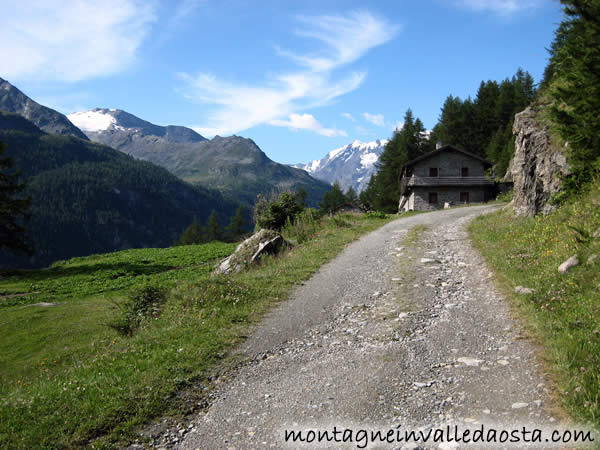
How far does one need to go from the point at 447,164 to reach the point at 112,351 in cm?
5139

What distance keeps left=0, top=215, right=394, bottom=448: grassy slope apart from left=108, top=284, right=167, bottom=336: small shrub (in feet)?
1.27

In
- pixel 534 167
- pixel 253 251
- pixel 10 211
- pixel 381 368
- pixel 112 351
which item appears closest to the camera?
pixel 381 368

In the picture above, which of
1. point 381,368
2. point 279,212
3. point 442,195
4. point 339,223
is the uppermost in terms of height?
point 442,195

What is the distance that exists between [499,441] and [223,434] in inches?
121

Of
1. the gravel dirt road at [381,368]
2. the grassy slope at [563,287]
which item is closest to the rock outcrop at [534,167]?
the grassy slope at [563,287]

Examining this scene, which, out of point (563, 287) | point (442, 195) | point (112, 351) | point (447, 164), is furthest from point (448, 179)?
point (112, 351)

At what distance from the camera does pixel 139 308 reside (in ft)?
37.2

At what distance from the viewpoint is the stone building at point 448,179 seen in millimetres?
50969

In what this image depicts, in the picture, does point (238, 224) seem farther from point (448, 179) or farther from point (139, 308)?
point (139, 308)

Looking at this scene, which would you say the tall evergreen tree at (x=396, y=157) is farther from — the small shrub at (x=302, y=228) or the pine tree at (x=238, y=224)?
the small shrub at (x=302, y=228)

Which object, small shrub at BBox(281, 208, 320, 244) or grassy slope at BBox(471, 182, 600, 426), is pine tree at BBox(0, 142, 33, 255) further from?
grassy slope at BBox(471, 182, 600, 426)

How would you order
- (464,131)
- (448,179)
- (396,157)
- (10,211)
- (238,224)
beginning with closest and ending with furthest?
(10,211)
(448,179)
(396,157)
(464,131)
(238,224)

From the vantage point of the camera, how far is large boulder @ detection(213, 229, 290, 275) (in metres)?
16.2

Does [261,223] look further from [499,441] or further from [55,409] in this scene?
[499,441]
